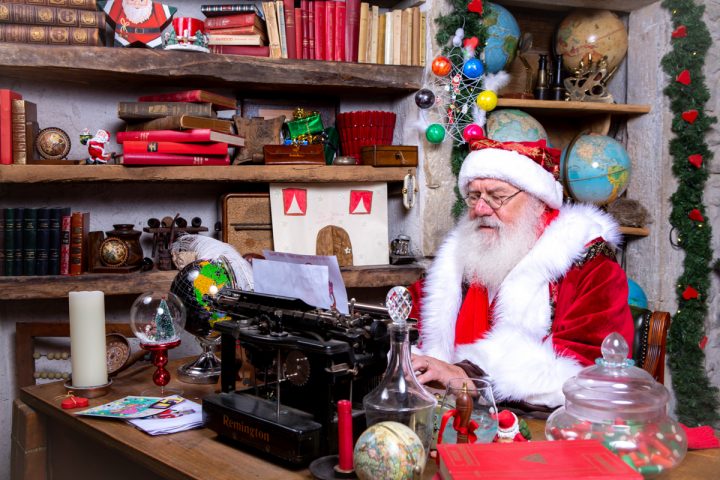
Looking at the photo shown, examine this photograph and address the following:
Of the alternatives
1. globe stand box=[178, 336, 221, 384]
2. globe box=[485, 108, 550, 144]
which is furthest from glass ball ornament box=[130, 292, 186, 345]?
globe box=[485, 108, 550, 144]

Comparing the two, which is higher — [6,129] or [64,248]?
[6,129]

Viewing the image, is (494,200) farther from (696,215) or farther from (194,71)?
(696,215)

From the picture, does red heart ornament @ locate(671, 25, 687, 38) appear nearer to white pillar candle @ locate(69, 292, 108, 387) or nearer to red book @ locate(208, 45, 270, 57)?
red book @ locate(208, 45, 270, 57)

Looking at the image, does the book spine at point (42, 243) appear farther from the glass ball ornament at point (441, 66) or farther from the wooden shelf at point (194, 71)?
the glass ball ornament at point (441, 66)

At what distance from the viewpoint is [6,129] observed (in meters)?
3.13

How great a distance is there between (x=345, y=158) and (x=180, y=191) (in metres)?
0.91

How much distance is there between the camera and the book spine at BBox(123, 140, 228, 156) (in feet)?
10.7

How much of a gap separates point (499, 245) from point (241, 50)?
64.2 inches

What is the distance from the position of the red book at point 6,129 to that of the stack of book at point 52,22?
0.26 meters

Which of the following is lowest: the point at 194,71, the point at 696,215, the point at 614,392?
the point at 614,392

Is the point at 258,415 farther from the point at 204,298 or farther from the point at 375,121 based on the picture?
the point at 375,121

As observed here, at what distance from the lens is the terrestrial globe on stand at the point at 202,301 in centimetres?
223

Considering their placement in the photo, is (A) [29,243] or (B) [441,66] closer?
(A) [29,243]

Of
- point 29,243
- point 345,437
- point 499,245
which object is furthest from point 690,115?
point 29,243
